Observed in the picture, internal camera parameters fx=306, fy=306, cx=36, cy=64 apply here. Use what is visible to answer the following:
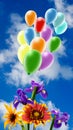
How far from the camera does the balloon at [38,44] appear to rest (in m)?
5.48

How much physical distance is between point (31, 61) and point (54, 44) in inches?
35.1

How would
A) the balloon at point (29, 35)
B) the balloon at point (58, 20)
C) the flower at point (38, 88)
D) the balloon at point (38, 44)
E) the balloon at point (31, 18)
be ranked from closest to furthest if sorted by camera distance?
1. the flower at point (38, 88)
2. the balloon at point (38, 44)
3. the balloon at point (29, 35)
4. the balloon at point (31, 18)
5. the balloon at point (58, 20)

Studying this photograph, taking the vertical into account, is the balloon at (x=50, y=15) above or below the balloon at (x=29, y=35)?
above

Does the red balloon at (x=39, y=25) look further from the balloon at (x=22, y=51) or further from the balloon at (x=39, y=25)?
the balloon at (x=22, y=51)

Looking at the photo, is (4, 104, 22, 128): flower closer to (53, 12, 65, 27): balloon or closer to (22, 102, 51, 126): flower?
(22, 102, 51, 126): flower

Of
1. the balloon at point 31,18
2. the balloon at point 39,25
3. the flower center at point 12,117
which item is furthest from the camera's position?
the balloon at point 31,18

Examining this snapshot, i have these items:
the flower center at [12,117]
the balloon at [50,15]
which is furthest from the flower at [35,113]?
the balloon at [50,15]

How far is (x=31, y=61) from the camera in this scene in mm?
5324

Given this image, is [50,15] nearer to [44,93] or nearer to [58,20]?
[58,20]

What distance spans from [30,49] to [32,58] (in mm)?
285

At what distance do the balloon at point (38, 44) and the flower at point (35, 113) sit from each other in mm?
2414

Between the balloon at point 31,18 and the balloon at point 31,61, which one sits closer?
the balloon at point 31,61

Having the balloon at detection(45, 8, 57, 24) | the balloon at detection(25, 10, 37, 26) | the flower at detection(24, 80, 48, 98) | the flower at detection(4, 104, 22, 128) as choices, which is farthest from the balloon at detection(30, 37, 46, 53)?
the flower at detection(4, 104, 22, 128)

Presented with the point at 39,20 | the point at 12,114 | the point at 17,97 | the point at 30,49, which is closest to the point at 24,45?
the point at 30,49
